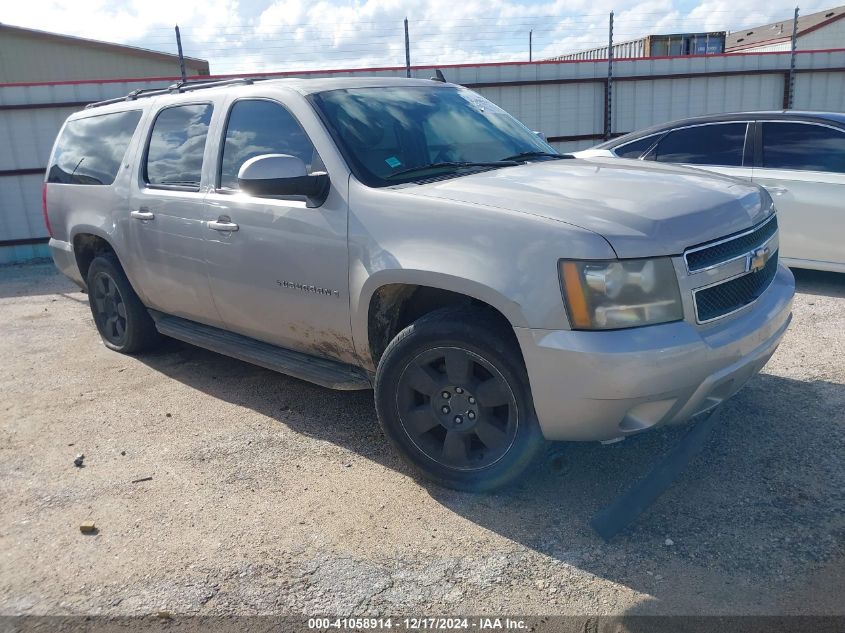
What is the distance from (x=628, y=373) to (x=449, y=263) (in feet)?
2.87

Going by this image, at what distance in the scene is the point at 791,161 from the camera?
673cm

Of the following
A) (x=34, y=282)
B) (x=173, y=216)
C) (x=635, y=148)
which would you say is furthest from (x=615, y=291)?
(x=34, y=282)

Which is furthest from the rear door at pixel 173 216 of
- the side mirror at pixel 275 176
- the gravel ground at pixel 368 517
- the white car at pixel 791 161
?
the white car at pixel 791 161

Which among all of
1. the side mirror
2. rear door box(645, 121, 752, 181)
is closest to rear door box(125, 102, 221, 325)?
the side mirror

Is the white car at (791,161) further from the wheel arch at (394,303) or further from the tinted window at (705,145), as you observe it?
the wheel arch at (394,303)

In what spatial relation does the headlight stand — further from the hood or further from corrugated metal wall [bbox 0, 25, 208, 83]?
corrugated metal wall [bbox 0, 25, 208, 83]

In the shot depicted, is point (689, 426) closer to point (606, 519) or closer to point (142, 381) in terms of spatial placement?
point (606, 519)

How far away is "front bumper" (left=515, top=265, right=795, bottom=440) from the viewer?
2883 millimetres

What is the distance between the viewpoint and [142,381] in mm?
5340

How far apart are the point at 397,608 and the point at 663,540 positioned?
112 centimetres

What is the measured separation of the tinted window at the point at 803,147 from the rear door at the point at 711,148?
18 centimetres

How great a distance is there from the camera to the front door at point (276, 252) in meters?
3.75

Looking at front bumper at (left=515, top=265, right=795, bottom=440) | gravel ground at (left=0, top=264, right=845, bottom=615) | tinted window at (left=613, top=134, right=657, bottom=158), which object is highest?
tinted window at (left=613, top=134, right=657, bottom=158)

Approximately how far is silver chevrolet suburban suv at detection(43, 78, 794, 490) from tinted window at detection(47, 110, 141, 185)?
305mm
